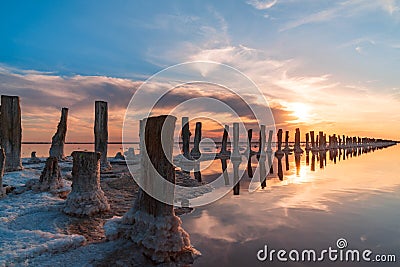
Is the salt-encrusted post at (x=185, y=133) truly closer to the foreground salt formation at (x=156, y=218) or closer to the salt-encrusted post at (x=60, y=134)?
the salt-encrusted post at (x=60, y=134)

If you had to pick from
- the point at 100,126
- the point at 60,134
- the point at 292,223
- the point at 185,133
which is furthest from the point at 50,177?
the point at 185,133

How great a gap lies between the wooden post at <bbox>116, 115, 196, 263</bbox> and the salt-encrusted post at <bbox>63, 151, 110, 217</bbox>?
1.99 metres

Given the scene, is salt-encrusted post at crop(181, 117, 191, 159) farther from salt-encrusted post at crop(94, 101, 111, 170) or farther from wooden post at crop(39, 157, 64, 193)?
wooden post at crop(39, 157, 64, 193)

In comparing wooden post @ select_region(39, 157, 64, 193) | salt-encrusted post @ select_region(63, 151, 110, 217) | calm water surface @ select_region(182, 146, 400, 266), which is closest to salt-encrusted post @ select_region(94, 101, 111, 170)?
wooden post @ select_region(39, 157, 64, 193)

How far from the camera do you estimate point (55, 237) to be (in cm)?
446

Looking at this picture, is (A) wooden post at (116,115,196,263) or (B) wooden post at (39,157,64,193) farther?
(B) wooden post at (39,157,64,193)

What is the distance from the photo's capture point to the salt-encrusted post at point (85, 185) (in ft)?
20.6

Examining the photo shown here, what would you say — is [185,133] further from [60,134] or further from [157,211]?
[157,211]

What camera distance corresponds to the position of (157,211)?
15.1 ft

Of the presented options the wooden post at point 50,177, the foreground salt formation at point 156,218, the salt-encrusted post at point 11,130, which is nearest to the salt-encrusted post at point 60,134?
the salt-encrusted post at point 11,130

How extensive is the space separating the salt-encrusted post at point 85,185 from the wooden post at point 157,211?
199cm

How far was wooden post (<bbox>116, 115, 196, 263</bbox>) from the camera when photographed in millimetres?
4270

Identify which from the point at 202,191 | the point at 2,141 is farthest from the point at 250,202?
the point at 2,141

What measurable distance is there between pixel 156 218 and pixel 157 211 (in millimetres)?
115
